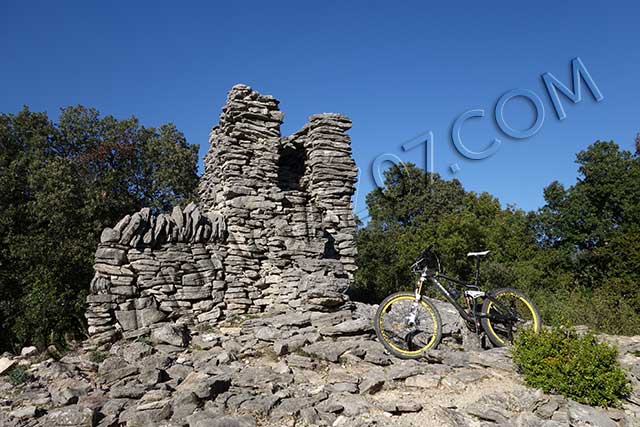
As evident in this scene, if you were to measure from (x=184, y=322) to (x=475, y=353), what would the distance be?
5.76 meters

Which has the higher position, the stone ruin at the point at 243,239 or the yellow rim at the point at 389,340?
the stone ruin at the point at 243,239

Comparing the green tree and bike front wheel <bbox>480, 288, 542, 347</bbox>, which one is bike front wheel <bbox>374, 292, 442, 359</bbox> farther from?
the green tree

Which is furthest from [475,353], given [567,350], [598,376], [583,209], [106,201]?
[583,209]

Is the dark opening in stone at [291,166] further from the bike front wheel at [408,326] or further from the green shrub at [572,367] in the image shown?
the green shrub at [572,367]

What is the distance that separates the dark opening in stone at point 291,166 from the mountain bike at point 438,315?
663 centimetres

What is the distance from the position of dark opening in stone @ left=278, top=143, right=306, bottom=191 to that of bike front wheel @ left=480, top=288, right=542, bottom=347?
7.28m

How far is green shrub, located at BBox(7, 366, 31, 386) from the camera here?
6070 mm

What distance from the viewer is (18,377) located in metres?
6.11

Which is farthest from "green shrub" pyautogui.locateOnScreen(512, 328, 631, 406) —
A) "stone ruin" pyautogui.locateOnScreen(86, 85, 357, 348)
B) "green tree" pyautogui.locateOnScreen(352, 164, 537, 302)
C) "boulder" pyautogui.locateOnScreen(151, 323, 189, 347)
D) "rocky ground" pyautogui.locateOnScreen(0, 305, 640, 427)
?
"green tree" pyautogui.locateOnScreen(352, 164, 537, 302)

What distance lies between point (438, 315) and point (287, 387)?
2.54 metres

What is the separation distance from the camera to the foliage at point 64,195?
52.6 ft

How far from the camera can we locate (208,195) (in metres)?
12.1

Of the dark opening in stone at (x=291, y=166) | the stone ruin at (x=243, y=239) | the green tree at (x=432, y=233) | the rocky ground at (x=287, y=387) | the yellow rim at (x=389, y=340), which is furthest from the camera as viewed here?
the green tree at (x=432, y=233)

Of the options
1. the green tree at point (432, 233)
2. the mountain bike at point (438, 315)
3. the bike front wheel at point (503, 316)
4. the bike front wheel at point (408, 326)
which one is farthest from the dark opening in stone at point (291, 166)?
the bike front wheel at point (503, 316)
